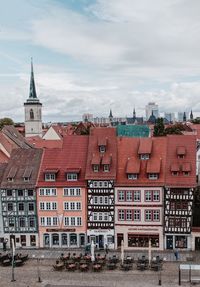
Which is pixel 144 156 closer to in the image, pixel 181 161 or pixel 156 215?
pixel 181 161

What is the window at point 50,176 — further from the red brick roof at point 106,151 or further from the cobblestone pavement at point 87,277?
the cobblestone pavement at point 87,277

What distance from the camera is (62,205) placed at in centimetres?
5288

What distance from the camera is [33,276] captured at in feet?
142

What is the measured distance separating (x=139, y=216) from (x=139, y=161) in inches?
262

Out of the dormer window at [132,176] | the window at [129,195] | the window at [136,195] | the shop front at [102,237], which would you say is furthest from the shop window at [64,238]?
the dormer window at [132,176]

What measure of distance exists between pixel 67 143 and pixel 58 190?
6443mm

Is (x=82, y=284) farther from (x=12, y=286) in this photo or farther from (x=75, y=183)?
(x=75, y=183)

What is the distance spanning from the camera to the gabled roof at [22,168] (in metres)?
53.1

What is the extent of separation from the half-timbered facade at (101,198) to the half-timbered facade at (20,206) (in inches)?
275

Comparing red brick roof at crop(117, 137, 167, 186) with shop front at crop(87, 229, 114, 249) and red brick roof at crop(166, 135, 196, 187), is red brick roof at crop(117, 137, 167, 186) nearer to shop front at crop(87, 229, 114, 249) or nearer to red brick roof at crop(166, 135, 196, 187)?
red brick roof at crop(166, 135, 196, 187)

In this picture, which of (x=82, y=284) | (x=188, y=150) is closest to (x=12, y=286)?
(x=82, y=284)

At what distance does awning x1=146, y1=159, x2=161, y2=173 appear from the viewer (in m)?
50.7

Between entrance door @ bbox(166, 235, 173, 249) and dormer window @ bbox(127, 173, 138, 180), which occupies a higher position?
dormer window @ bbox(127, 173, 138, 180)

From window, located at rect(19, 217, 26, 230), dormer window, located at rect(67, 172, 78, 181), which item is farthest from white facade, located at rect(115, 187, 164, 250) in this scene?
window, located at rect(19, 217, 26, 230)
